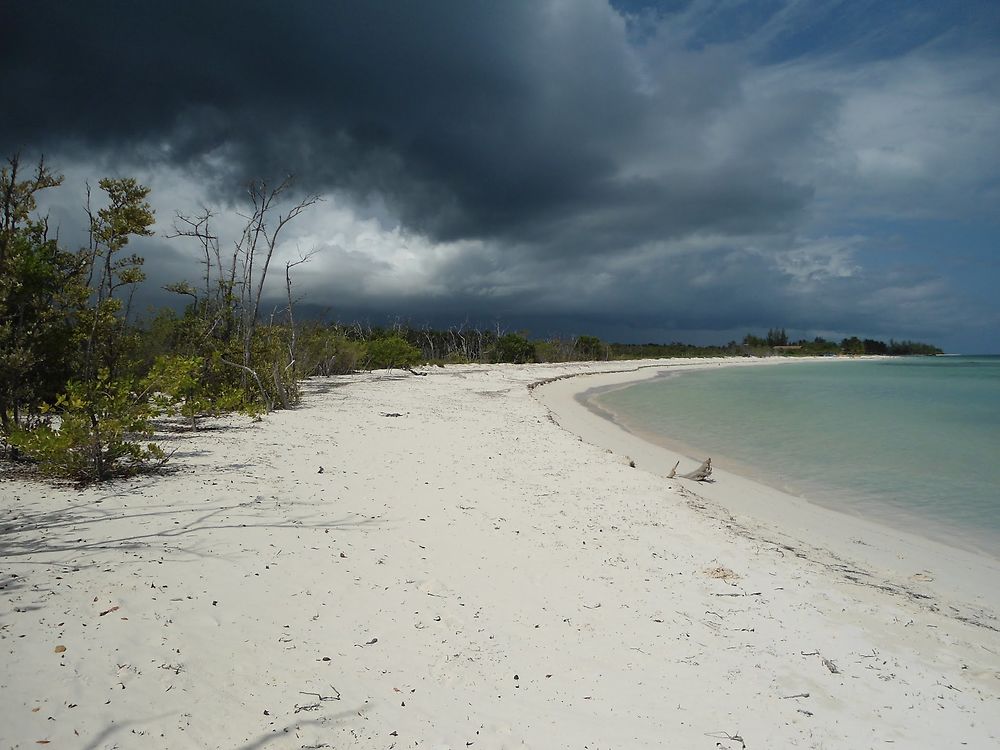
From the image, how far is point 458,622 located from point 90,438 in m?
4.22

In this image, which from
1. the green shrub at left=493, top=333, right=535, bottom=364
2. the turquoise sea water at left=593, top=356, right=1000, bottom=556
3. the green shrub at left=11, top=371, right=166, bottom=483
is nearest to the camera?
the green shrub at left=11, top=371, right=166, bottom=483

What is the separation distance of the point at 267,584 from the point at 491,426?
834cm

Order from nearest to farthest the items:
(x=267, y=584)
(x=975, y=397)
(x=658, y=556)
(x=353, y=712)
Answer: (x=353, y=712) < (x=267, y=584) < (x=658, y=556) < (x=975, y=397)

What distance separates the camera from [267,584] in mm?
3605

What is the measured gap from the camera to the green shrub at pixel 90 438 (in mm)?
5191

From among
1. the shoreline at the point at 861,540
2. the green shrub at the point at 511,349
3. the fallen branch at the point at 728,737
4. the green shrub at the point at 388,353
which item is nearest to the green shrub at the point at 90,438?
the fallen branch at the point at 728,737

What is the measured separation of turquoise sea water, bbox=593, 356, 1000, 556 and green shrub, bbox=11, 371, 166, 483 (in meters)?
9.19

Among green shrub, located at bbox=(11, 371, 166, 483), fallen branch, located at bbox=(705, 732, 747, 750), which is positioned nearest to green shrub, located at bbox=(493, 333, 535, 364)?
green shrub, located at bbox=(11, 371, 166, 483)

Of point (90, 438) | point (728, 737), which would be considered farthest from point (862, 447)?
point (90, 438)

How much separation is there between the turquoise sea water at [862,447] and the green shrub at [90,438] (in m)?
9.19

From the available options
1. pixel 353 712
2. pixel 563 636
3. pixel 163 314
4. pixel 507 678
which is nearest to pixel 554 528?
pixel 563 636

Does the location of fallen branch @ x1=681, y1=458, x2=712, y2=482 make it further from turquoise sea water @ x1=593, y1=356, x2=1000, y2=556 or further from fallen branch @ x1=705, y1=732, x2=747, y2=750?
fallen branch @ x1=705, y1=732, x2=747, y2=750

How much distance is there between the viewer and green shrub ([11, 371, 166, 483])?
17.0 feet

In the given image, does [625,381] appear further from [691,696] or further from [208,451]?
[691,696]
